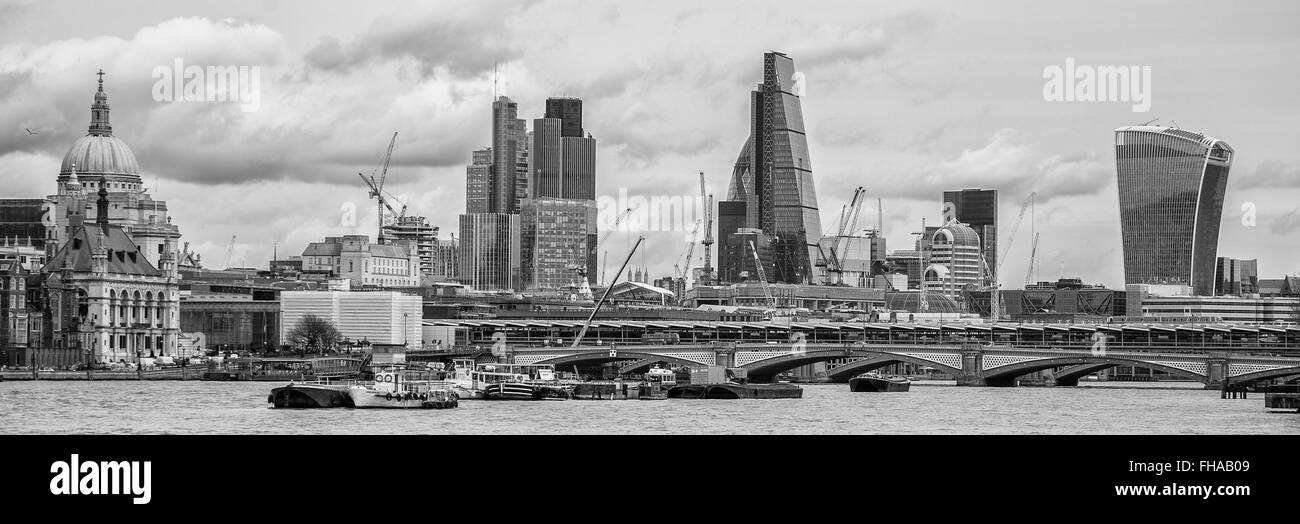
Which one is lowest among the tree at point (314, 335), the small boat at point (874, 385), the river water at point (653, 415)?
the small boat at point (874, 385)

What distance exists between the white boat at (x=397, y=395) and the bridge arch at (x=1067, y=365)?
158 ft

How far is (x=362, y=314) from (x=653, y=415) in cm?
10145

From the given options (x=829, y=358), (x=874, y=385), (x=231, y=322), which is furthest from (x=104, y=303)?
(x=874, y=385)

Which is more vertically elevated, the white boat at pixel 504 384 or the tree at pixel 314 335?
the tree at pixel 314 335

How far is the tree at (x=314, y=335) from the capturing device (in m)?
164

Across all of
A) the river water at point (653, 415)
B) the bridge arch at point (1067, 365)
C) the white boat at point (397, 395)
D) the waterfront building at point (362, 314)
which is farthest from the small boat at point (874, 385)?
the waterfront building at point (362, 314)

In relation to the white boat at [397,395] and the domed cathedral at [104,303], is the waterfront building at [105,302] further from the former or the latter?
the white boat at [397,395]

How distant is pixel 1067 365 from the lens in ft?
435

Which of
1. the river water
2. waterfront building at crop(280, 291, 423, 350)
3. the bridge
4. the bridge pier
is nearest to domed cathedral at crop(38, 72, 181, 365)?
waterfront building at crop(280, 291, 423, 350)

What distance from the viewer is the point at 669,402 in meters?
101

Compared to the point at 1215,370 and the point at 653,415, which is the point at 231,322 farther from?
the point at 653,415
